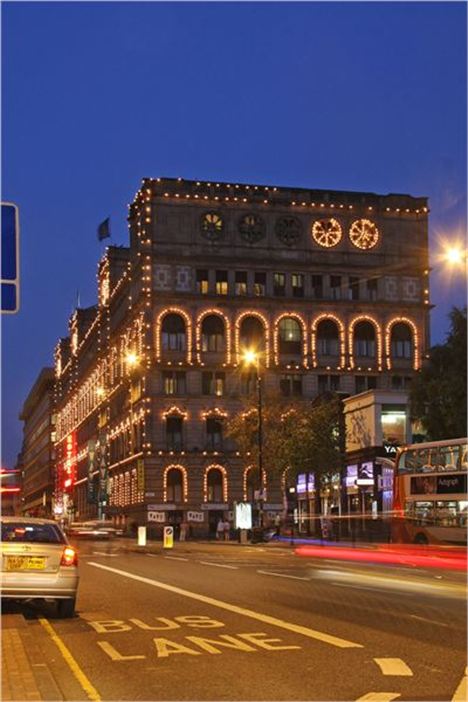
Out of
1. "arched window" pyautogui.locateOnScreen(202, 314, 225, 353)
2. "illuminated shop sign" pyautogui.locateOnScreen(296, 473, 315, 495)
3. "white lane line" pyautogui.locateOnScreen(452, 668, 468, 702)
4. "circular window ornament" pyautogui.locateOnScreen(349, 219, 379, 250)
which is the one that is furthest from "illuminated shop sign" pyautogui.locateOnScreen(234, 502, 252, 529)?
"white lane line" pyautogui.locateOnScreen(452, 668, 468, 702)

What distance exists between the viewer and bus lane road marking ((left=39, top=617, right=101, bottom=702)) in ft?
31.9

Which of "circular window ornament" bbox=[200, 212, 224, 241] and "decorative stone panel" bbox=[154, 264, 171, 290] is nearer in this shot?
"decorative stone panel" bbox=[154, 264, 171, 290]

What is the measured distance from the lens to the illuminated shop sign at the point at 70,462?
14050cm

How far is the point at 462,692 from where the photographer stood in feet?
31.9

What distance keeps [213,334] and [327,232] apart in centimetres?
1384

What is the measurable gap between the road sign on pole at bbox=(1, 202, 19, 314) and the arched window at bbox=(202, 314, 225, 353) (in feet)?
250

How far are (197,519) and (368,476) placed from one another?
15.0 metres

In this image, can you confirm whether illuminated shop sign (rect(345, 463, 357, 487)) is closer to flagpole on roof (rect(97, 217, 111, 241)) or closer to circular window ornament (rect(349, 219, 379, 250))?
circular window ornament (rect(349, 219, 379, 250))

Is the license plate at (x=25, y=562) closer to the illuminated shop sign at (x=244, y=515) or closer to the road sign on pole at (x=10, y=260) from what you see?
the road sign on pole at (x=10, y=260)

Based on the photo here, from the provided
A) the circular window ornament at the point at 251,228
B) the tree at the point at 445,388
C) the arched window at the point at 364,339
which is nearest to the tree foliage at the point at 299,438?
→ the tree at the point at 445,388

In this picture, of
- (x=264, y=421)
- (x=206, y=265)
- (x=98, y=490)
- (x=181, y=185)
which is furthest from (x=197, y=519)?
(x=98, y=490)

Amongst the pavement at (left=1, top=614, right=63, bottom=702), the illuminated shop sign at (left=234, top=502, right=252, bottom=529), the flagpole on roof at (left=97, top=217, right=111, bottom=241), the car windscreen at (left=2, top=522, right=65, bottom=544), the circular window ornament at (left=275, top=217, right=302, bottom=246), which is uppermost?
the flagpole on roof at (left=97, top=217, right=111, bottom=241)

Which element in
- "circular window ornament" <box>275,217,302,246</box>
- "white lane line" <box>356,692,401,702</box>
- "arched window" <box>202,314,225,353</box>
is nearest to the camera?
"white lane line" <box>356,692,401,702</box>

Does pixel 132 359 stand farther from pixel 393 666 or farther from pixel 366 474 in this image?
pixel 393 666
